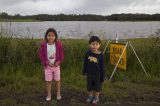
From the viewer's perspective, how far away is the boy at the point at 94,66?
7105 millimetres

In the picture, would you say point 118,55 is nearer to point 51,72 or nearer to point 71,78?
point 71,78

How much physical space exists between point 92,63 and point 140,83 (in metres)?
2.39

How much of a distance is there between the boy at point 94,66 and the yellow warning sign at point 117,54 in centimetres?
240

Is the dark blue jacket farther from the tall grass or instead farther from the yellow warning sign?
the yellow warning sign

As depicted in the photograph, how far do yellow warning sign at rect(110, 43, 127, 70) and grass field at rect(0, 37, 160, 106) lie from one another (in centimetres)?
22

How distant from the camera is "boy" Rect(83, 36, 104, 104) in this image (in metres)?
7.11

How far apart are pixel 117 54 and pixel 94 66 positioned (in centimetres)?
282

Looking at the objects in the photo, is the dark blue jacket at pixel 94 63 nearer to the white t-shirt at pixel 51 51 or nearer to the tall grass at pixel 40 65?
the white t-shirt at pixel 51 51

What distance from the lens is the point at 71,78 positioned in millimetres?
9227

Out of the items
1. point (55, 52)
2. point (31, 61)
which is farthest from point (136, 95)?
point (31, 61)

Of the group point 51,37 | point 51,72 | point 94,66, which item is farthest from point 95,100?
point 51,37

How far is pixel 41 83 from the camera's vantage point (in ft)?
28.7

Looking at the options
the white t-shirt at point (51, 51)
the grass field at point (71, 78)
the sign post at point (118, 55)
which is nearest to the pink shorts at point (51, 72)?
the white t-shirt at point (51, 51)

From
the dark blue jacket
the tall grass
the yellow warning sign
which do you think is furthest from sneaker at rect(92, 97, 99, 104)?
the yellow warning sign
